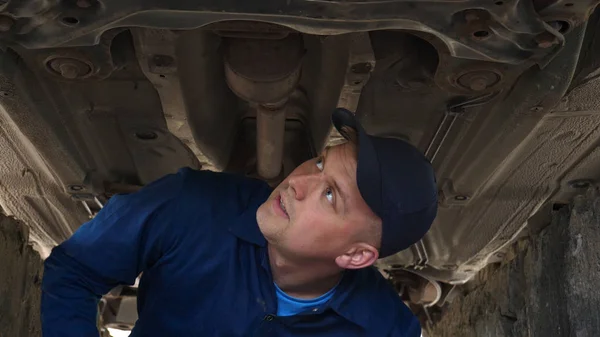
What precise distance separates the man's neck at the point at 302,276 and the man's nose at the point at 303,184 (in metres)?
0.14

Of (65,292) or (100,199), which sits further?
(100,199)

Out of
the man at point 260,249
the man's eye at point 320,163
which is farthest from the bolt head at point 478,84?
the man's eye at point 320,163

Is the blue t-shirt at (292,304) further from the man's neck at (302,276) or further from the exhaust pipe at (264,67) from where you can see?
the exhaust pipe at (264,67)

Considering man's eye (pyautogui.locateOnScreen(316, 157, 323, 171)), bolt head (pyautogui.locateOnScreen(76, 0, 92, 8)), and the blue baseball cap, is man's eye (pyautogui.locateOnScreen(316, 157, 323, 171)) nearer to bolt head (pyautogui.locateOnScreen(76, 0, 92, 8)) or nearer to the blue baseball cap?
the blue baseball cap

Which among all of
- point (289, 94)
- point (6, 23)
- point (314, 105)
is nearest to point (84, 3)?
point (6, 23)

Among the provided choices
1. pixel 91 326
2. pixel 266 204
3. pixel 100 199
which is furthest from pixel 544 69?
pixel 100 199

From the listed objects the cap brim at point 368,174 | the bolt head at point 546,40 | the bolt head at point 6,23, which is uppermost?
the bolt head at point 6,23

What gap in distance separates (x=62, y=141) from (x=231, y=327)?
590 millimetres

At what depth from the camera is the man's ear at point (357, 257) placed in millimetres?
1457

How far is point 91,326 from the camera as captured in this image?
138 cm

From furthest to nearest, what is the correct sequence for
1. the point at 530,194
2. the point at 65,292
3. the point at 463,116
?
the point at 530,194, the point at 463,116, the point at 65,292

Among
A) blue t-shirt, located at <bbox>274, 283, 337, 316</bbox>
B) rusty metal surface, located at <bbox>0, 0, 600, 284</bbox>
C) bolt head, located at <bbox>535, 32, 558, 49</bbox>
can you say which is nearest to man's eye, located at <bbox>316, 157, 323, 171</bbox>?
rusty metal surface, located at <bbox>0, 0, 600, 284</bbox>

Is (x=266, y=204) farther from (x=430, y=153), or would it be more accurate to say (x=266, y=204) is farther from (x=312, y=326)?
(x=430, y=153)

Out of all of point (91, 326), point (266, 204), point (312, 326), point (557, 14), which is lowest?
point (312, 326)
